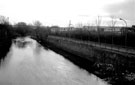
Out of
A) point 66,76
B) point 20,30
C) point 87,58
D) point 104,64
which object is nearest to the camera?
point 66,76

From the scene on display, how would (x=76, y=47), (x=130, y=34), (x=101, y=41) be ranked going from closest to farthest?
(x=130, y=34), (x=101, y=41), (x=76, y=47)

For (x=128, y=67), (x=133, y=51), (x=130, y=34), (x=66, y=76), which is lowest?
(x=66, y=76)

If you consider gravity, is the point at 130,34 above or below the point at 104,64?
above

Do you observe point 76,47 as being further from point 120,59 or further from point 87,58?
point 120,59

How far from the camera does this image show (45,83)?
12.6 metres

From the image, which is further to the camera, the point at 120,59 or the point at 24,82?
the point at 120,59

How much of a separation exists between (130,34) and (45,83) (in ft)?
40.1

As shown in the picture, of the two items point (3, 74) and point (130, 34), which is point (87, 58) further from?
point (3, 74)

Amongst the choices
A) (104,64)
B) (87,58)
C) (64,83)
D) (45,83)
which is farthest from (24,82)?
(87,58)

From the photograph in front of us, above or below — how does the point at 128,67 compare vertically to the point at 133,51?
below

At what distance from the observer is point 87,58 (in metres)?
21.2

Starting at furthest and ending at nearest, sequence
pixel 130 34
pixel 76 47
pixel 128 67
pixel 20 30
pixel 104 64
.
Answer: pixel 20 30 → pixel 76 47 → pixel 130 34 → pixel 104 64 → pixel 128 67

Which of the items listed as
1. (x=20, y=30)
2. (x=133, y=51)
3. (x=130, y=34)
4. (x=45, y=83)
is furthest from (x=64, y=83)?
(x=20, y=30)

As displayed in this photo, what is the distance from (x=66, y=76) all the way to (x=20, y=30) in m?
72.3
